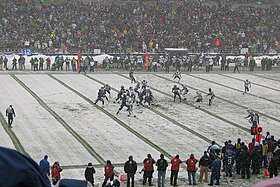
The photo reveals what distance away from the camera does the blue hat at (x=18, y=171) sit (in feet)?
4.63

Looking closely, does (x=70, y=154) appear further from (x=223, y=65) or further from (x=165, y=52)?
(x=165, y=52)

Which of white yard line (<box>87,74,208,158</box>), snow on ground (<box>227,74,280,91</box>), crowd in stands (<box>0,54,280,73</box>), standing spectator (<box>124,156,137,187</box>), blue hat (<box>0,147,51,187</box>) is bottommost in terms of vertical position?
white yard line (<box>87,74,208,158</box>)

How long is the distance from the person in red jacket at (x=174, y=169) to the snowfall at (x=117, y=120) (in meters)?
0.32

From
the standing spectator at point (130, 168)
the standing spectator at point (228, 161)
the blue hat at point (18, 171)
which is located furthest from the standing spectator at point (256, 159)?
the blue hat at point (18, 171)

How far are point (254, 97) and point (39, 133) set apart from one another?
1339 cm

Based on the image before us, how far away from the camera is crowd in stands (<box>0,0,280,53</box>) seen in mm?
44875

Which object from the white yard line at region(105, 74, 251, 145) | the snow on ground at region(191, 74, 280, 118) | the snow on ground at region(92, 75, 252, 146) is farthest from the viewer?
the snow on ground at region(191, 74, 280, 118)

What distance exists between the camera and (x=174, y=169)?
48.8ft

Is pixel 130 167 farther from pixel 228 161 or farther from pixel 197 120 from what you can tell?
pixel 197 120

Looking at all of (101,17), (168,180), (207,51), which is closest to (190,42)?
(207,51)

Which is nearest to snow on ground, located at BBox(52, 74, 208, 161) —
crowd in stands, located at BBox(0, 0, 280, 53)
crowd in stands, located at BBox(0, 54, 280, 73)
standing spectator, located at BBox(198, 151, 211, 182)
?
standing spectator, located at BBox(198, 151, 211, 182)

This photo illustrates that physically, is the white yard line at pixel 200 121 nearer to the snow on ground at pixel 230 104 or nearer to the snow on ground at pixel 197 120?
the snow on ground at pixel 197 120

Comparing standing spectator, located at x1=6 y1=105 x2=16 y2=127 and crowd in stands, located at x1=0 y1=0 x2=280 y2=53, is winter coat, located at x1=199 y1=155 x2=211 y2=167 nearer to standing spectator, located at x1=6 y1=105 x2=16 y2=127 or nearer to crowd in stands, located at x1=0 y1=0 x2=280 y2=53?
standing spectator, located at x1=6 y1=105 x2=16 y2=127

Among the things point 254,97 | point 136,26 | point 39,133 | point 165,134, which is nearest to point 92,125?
point 39,133
